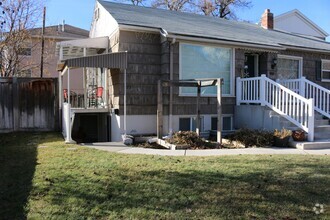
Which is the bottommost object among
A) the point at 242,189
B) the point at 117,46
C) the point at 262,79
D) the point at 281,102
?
the point at 242,189

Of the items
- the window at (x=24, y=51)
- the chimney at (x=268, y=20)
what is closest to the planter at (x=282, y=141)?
the chimney at (x=268, y=20)

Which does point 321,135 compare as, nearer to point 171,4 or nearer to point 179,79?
point 179,79

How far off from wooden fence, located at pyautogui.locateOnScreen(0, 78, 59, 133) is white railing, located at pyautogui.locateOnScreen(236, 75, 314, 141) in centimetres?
680

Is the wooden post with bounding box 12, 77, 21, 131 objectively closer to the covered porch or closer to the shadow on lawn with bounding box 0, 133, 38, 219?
the covered porch

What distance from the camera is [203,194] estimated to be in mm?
4488

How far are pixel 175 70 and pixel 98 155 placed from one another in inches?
Answer: 176

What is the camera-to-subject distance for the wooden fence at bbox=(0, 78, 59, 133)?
11.4 metres

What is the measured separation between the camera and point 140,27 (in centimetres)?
1009

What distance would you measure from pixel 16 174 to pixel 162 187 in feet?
8.70

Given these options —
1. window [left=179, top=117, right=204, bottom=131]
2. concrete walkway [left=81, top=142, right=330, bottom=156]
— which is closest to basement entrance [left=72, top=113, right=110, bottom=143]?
window [left=179, top=117, right=204, bottom=131]

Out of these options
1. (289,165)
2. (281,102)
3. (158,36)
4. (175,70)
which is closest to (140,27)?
(158,36)

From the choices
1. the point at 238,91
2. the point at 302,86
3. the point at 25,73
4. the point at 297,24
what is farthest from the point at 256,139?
the point at 297,24

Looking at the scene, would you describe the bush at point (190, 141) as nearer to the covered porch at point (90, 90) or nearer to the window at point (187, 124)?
the window at point (187, 124)

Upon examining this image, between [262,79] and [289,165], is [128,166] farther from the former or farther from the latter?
[262,79]
